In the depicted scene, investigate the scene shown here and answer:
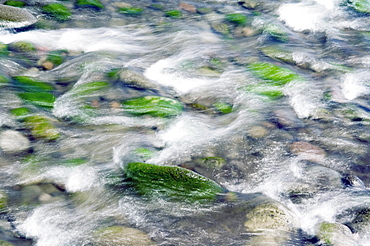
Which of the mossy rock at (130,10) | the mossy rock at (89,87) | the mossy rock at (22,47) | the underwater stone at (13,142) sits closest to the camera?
the underwater stone at (13,142)

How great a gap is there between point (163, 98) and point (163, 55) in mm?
1738

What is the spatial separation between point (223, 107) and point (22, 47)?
3.80m

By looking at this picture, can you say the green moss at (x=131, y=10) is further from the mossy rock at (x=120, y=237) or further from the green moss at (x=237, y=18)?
the mossy rock at (x=120, y=237)

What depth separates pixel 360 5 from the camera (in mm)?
9727

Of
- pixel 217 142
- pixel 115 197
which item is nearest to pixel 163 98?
pixel 217 142

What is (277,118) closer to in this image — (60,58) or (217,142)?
(217,142)

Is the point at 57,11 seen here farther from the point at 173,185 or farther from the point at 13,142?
the point at 173,185

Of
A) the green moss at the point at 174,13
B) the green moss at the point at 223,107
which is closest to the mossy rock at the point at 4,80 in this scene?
the green moss at the point at 223,107

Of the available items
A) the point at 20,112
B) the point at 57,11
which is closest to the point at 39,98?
the point at 20,112

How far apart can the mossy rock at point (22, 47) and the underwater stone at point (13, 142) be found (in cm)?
261

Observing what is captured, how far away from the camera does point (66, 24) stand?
8.77 meters

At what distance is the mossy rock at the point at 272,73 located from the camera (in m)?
6.88

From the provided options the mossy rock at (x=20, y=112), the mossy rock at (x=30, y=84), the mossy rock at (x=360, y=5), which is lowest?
the mossy rock at (x=20, y=112)

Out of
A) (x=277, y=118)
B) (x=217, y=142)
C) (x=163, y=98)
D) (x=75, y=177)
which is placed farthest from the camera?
(x=163, y=98)
